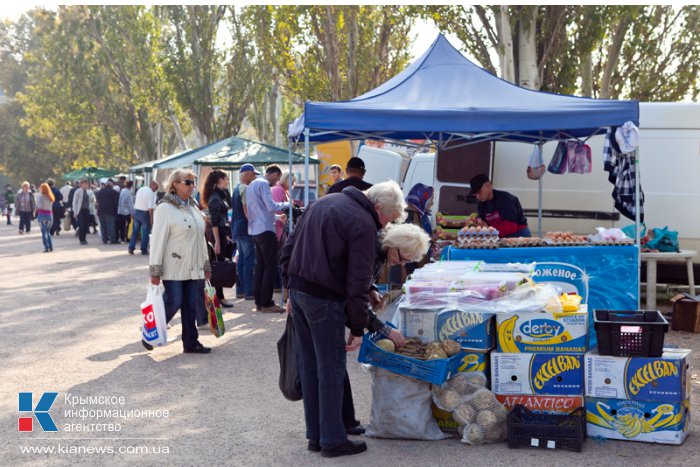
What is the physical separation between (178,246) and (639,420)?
4.25 m

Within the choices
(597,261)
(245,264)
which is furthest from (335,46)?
(597,261)

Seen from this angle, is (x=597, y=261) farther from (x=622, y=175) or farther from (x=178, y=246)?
(x=178, y=246)

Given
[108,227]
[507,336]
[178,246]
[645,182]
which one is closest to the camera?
[507,336]

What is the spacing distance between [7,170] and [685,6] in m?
56.6

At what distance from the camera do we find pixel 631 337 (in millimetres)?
5371

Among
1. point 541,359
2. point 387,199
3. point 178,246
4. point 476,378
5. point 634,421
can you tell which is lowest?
point 634,421

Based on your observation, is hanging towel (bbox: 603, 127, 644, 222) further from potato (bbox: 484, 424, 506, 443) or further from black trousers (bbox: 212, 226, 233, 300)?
black trousers (bbox: 212, 226, 233, 300)

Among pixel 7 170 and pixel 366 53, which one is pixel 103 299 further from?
pixel 7 170

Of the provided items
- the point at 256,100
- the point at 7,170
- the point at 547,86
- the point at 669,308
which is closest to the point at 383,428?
the point at 669,308

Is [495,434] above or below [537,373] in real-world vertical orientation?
below

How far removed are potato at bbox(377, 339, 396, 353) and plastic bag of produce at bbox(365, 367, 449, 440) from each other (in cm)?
15

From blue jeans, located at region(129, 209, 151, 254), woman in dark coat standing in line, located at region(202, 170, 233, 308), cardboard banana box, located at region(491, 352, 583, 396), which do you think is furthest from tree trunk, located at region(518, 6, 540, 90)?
cardboard banana box, located at region(491, 352, 583, 396)

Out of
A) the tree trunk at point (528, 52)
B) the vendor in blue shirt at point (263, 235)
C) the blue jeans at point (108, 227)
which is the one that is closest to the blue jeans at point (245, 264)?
the vendor in blue shirt at point (263, 235)

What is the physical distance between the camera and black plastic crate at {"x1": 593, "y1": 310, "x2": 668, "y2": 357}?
5309 millimetres
